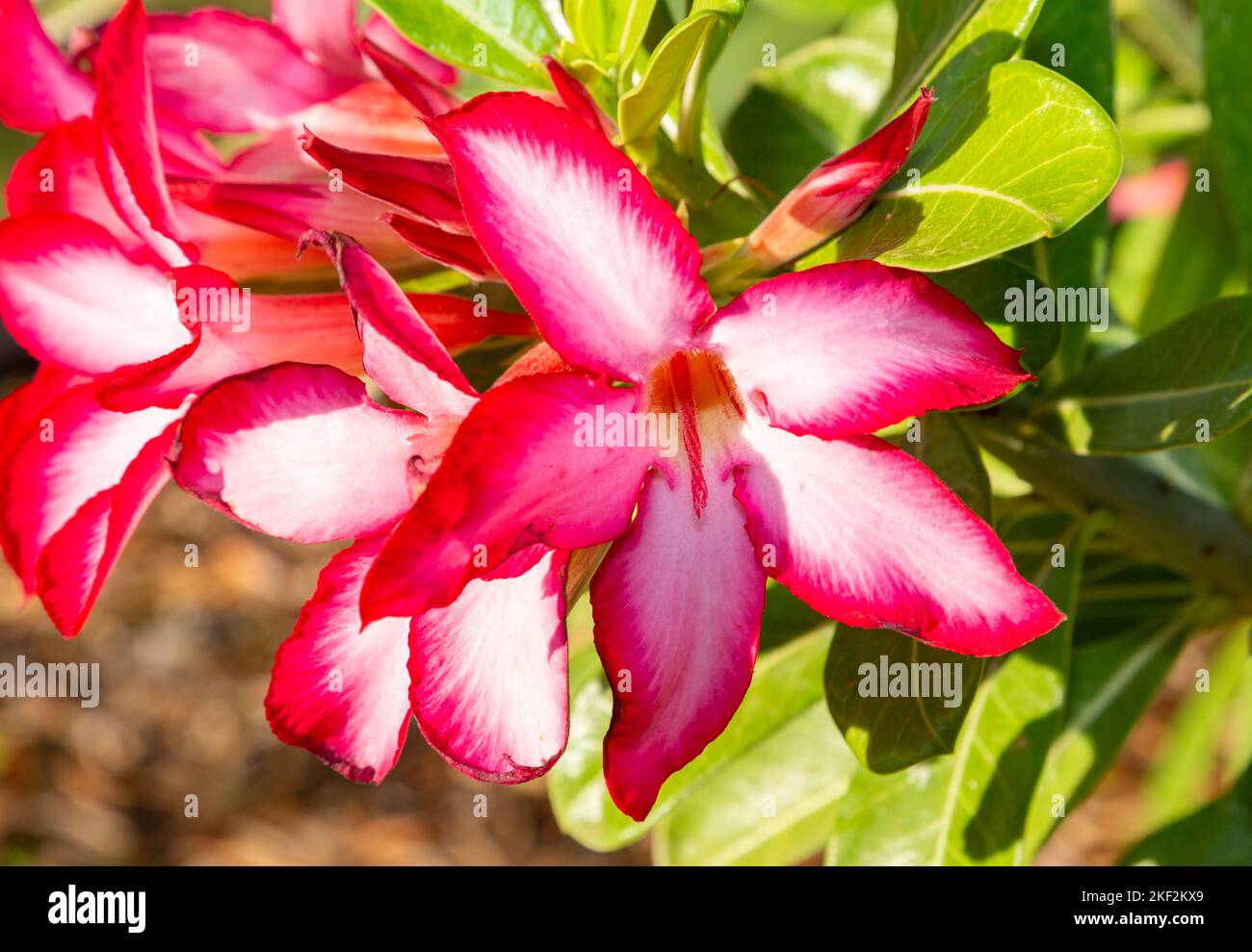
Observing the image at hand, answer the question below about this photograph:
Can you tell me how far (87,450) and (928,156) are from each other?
1.93 feet

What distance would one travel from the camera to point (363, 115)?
92 cm

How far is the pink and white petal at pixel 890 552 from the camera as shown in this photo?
0.68 metres

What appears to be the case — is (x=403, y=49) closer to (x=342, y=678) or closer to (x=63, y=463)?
(x=63, y=463)

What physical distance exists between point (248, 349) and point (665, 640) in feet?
1.02

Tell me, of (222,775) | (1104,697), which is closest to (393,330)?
(1104,697)

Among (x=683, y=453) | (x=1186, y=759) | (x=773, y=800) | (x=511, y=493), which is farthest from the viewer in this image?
(x=1186, y=759)

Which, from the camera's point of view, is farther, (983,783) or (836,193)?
(983,783)

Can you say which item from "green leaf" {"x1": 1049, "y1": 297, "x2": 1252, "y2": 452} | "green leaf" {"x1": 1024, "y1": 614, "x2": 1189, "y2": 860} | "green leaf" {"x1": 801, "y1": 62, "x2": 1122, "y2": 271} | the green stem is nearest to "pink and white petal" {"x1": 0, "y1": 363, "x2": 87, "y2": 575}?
"green leaf" {"x1": 801, "y1": 62, "x2": 1122, "y2": 271}

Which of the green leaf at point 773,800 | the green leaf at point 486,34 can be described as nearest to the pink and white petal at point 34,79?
the green leaf at point 486,34

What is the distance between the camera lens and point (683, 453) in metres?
0.73

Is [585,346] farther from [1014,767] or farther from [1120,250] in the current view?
[1120,250]

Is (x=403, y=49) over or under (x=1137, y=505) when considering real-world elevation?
over

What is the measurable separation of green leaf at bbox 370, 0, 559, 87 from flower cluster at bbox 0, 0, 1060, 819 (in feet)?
0.55
